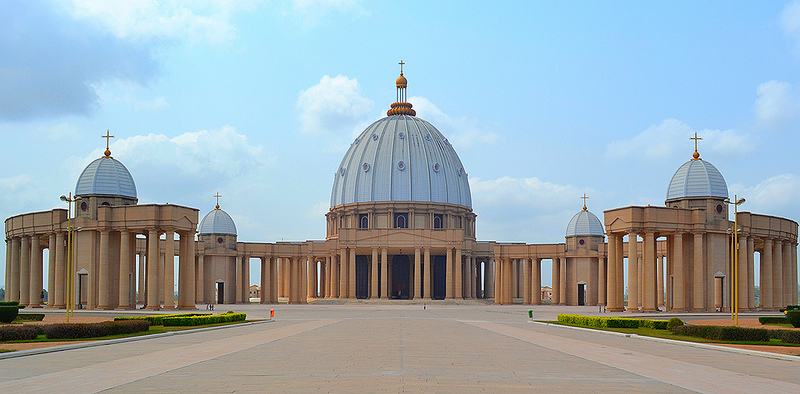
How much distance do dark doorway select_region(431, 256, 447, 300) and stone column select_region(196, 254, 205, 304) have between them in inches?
1330

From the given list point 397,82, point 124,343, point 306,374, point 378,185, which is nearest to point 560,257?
point 378,185

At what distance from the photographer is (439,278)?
119625 millimetres

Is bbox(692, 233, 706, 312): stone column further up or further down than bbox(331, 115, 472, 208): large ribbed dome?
further down

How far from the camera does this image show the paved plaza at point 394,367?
1738 cm

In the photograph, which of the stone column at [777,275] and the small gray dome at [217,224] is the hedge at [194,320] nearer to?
the stone column at [777,275]

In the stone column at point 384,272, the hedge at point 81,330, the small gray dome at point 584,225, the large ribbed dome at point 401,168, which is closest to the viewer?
the hedge at point 81,330

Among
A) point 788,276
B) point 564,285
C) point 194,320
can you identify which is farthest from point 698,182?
point 194,320

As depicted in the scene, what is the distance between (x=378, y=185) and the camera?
391 feet

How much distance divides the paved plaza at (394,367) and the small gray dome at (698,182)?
43618mm

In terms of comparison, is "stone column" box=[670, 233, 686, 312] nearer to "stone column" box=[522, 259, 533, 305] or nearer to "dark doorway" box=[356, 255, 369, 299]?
"stone column" box=[522, 259, 533, 305]

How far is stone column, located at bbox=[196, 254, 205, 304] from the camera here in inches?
3659

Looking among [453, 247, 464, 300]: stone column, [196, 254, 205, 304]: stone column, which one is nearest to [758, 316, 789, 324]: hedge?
[453, 247, 464, 300]: stone column

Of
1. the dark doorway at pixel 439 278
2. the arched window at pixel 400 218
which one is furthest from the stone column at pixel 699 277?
the arched window at pixel 400 218

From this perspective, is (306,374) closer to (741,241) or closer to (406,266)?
(741,241)
